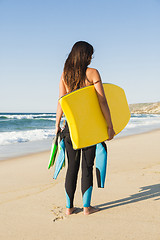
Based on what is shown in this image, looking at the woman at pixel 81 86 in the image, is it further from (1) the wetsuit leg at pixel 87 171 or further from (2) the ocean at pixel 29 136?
(2) the ocean at pixel 29 136

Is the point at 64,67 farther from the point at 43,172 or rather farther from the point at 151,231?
the point at 43,172

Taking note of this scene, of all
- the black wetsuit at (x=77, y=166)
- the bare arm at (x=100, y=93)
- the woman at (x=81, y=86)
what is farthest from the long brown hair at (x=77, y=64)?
the black wetsuit at (x=77, y=166)

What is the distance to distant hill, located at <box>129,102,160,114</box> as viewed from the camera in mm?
74144

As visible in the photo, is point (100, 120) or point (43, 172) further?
point (43, 172)

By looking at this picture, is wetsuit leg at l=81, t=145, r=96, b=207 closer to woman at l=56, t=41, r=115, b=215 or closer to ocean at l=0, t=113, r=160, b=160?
woman at l=56, t=41, r=115, b=215

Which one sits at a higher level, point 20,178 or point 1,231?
point 1,231

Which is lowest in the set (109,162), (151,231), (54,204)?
(109,162)

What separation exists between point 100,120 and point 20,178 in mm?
1904

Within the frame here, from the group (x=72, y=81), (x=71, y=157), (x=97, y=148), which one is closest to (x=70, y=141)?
(x=71, y=157)

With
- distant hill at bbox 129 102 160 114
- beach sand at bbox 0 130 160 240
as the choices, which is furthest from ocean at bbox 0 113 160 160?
distant hill at bbox 129 102 160 114

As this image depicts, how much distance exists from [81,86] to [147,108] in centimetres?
8216

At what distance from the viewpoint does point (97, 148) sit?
231 centimetres

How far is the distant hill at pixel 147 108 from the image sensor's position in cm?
7414

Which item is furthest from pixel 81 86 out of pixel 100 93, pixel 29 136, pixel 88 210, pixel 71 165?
pixel 29 136
